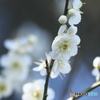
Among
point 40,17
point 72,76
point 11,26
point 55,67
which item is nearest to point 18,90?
point 55,67

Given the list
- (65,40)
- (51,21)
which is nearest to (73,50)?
(65,40)

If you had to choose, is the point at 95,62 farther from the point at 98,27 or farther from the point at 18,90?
the point at 98,27

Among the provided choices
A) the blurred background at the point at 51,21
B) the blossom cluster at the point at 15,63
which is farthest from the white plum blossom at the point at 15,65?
the blurred background at the point at 51,21

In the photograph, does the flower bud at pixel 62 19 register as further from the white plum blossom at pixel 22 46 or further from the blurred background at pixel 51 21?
the blurred background at pixel 51 21

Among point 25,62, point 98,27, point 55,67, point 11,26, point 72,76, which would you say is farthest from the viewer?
point 98,27

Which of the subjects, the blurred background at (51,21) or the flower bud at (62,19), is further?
the blurred background at (51,21)

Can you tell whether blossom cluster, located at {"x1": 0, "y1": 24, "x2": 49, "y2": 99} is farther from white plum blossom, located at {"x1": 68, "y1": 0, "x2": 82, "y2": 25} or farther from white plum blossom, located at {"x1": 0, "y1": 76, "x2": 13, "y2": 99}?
white plum blossom, located at {"x1": 68, "y1": 0, "x2": 82, "y2": 25}

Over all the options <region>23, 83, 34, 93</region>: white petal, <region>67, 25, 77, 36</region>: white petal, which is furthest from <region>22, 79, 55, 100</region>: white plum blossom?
<region>67, 25, 77, 36</region>: white petal
